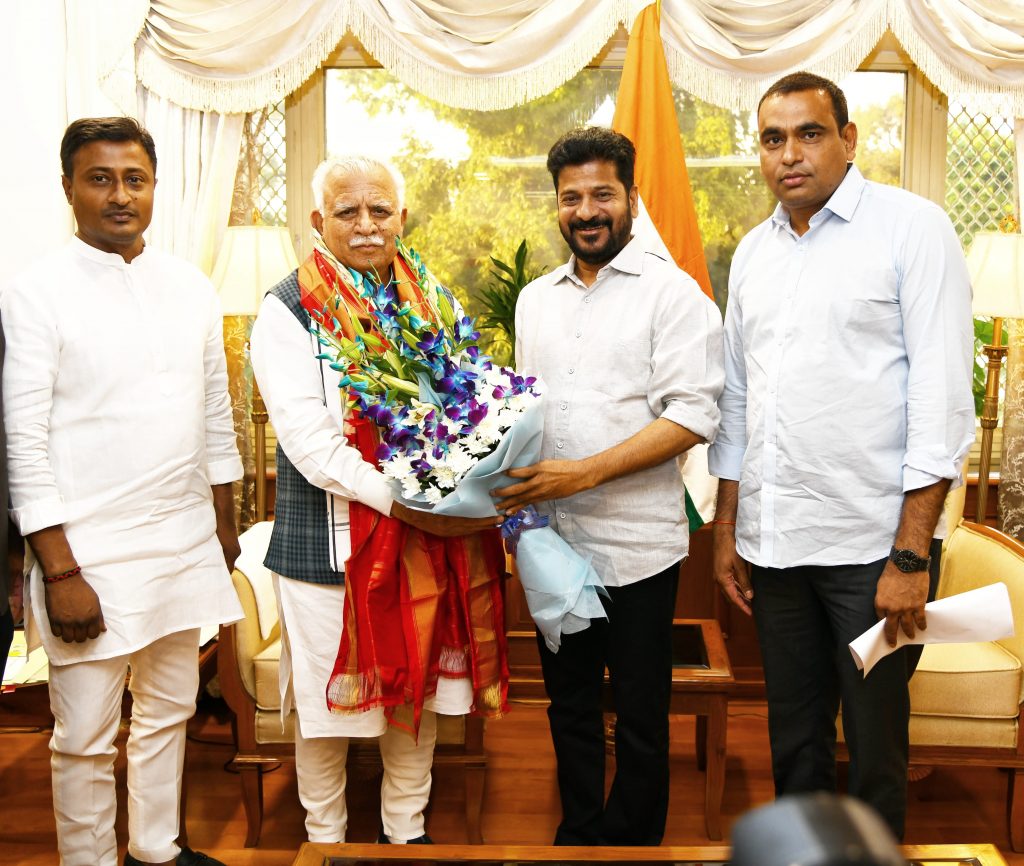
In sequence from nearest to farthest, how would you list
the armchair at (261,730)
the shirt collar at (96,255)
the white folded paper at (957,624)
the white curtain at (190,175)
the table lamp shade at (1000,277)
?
the white folded paper at (957,624), the shirt collar at (96,255), the armchair at (261,730), the table lamp shade at (1000,277), the white curtain at (190,175)

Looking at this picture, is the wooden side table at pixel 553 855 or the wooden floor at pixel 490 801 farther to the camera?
the wooden floor at pixel 490 801

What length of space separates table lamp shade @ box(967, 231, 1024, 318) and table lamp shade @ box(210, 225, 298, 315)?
2361mm

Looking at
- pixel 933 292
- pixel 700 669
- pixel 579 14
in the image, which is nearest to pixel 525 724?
pixel 700 669

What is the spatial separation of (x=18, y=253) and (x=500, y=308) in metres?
1.80

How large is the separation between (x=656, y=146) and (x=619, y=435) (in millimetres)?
1888

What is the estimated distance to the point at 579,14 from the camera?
371 centimetres

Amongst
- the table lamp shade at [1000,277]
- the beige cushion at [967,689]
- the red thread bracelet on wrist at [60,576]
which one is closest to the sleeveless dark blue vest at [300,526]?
the red thread bracelet on wrist at [60,576]

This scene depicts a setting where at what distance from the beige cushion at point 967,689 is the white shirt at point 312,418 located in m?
1.51

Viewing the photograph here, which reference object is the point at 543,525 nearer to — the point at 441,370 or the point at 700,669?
the point at 441,370

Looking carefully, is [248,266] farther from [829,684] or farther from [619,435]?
[829,684]

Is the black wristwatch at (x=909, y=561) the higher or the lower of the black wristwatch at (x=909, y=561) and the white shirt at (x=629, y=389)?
the lower

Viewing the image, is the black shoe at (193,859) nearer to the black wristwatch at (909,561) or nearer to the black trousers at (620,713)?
the black trousers at (620,713)

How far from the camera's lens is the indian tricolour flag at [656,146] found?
145 inches

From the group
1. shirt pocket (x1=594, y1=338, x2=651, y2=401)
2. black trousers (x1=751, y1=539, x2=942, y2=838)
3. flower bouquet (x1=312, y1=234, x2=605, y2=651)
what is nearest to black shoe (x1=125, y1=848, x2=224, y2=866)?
flower bouquet (x1=312, y1=234, x2=605, y2=651)
